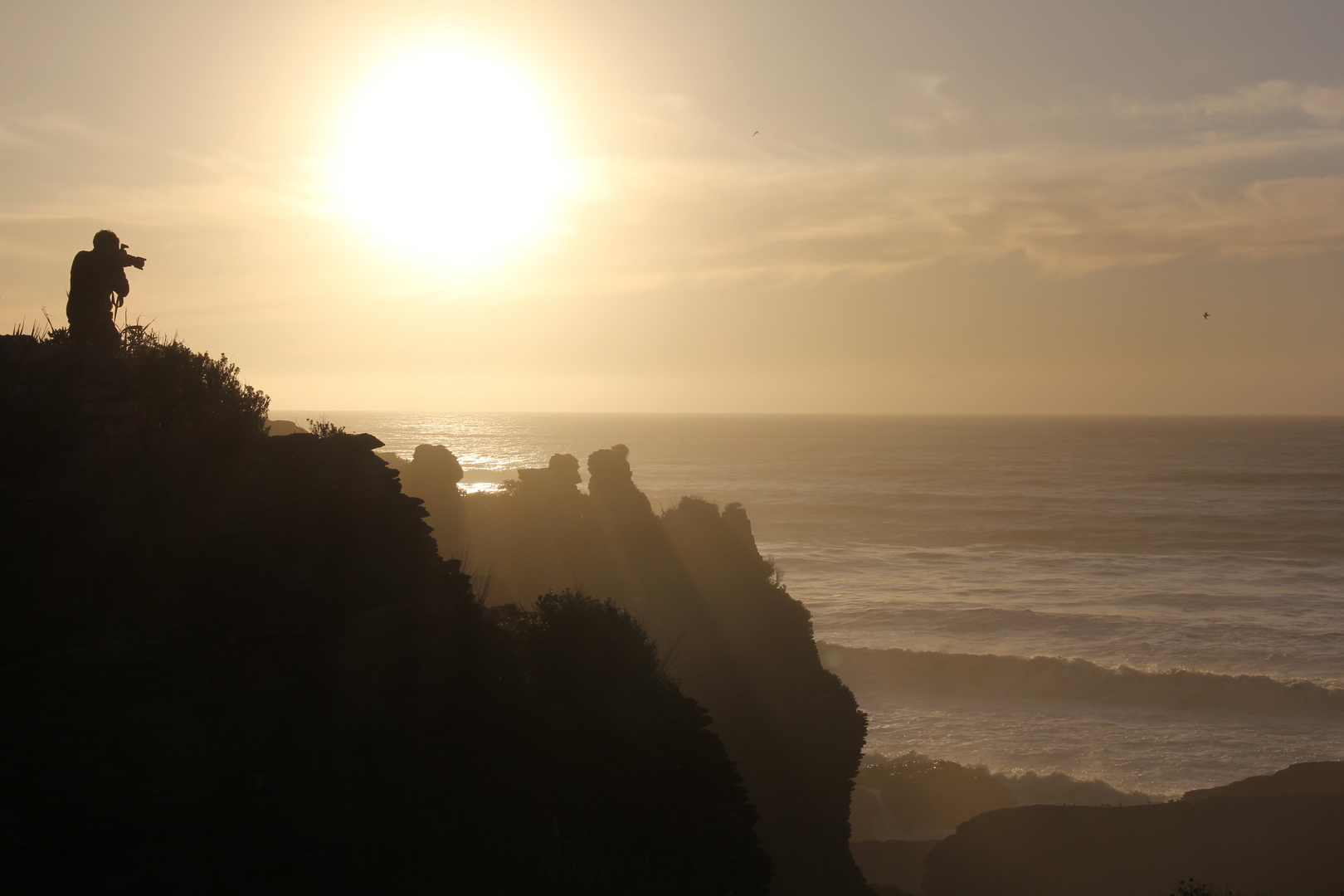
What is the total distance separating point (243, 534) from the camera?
9.84m

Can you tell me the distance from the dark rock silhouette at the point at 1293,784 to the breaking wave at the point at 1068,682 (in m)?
10.3

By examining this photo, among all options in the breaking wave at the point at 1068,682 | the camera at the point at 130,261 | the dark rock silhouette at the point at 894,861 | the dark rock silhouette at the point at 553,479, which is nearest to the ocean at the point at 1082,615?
the breaking wave at the point at 1068,682

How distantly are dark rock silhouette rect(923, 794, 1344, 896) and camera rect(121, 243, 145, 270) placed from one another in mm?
23006

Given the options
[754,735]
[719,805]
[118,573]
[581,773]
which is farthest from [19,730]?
[754,735]

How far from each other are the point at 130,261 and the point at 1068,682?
133ft

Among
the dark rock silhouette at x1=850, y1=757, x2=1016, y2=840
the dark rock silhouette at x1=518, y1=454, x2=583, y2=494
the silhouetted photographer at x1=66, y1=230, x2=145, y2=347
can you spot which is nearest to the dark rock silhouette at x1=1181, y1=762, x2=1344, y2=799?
the dark rock silhouette at x1=850, y1=757, x2=1016, y2=840

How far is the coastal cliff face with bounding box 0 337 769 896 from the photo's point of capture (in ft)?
27.5

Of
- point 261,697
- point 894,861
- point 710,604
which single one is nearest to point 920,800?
point 894,861

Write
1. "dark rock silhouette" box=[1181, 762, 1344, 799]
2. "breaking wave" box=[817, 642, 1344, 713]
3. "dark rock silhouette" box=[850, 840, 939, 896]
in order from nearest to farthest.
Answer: "dark rock silhouette" box=[850, 840, 939, 896] < "dark rock silhouette" box=[1181, 762, 1344, 799] < "breaking wave" box=[817, 642, 1344, 713]

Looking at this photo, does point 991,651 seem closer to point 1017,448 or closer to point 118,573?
point 118,573

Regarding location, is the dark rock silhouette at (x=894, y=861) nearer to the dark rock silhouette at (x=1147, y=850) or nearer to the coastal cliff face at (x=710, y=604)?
the dark rock silhouette at (x=1147, y=850)

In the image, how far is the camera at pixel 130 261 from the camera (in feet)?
36.7

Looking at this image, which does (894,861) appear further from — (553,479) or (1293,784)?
(553,479)

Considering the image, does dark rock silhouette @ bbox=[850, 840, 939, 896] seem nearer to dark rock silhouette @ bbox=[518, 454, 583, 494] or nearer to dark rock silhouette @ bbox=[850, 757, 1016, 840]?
dark rock silhouette @ bbox=[850, 757, 1016, 840]
